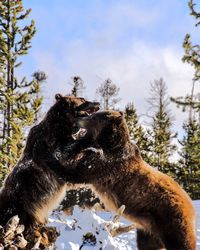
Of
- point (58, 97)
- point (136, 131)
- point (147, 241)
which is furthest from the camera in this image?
point (136, 131)

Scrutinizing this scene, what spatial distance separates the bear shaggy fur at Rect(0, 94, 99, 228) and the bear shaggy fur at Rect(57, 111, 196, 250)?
0.68 feet

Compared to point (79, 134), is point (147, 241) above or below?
below

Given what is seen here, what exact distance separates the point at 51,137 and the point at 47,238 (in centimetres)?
135

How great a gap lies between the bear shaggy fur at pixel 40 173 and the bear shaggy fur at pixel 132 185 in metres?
0.21

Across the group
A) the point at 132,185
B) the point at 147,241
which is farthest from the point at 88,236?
the point at 132,185

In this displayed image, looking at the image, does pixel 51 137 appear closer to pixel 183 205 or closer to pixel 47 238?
pixel 47 238

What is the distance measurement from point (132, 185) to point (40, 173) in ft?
4.01

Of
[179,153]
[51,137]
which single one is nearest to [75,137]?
[51,137]

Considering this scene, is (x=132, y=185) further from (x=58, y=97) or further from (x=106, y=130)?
(x=58, y=97)

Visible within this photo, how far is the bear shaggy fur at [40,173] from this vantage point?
19.6ft

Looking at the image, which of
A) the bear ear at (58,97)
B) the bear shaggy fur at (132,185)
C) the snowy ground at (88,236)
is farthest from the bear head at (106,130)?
the snowy ground at (88,236)

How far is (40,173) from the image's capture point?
20.2ft

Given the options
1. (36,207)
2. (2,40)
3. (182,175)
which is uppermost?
(2,40)

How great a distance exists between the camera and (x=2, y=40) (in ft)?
70.9
